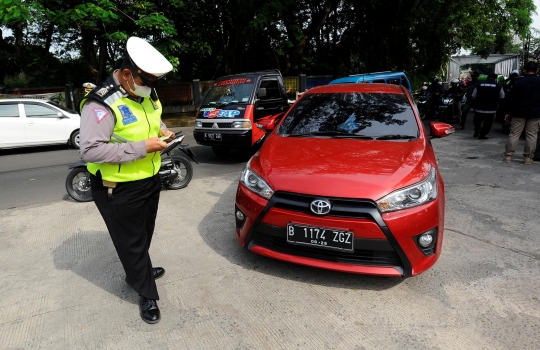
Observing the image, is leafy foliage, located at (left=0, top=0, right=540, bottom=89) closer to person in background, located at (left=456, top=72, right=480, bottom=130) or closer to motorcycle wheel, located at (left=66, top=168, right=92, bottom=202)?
person in background, located at (left=456, top=72, right=480, bottom=130)

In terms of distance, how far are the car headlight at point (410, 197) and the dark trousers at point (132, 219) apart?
1.65 metres

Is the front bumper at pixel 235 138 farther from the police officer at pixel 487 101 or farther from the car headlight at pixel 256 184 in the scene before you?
the police officer at pixel 487 101

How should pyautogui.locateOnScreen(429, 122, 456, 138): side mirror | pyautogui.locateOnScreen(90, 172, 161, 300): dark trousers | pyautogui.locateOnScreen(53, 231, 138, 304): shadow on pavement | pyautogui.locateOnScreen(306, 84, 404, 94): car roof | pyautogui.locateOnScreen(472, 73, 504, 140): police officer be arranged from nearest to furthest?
pyautogui.locateOnScreen(90, 172, 161, 300): dark trousers
pyautogui.locateOnScreen(53, 231, 138, 304): shadow on pavement
pyautogui.locateOnScreen(429, 122, 456, 138): side mirror
pyautogui.locateOnScreen(306, 84, 404, 94): car roof
pyautogui.locateOnScreen(472, 73, 504, 140): police officer

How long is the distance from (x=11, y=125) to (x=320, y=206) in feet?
33.2

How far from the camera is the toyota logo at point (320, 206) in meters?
2.91

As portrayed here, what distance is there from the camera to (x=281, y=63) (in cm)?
2102

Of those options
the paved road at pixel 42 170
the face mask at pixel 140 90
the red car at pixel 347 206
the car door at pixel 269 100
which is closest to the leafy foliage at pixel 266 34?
the paved road at pixel 42 170

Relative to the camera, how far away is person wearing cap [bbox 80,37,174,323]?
2.39m

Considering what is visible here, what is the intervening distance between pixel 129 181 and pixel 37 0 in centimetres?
→ 1244

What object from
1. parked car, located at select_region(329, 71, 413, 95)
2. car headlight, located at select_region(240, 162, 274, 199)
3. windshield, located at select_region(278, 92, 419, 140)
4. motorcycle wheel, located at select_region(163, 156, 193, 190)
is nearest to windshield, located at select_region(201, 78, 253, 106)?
motorcycle wheel, located at select_region(163, 156, 193, 190)

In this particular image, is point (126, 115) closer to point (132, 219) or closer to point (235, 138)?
point (132, 219)

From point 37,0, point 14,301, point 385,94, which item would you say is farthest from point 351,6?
point 14,301

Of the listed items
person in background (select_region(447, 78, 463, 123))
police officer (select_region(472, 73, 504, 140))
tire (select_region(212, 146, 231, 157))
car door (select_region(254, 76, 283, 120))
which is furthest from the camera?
person in background (select_region(447, 78, 463, 123))

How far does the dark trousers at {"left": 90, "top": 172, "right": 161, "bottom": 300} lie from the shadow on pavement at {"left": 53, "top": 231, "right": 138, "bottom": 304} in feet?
1.35
